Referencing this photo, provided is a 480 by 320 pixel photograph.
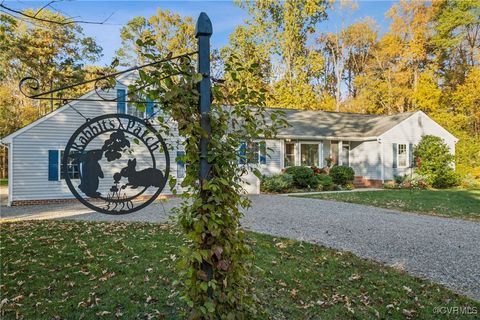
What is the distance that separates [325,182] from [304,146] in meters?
3.04

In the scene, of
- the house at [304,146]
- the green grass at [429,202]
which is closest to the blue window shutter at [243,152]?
the green grass at [429,202]

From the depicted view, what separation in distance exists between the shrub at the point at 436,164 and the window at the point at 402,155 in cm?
86

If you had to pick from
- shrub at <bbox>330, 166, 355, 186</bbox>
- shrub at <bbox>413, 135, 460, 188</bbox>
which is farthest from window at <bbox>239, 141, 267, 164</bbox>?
shrub at <bbox>413, 135, 460, 188</bbox>

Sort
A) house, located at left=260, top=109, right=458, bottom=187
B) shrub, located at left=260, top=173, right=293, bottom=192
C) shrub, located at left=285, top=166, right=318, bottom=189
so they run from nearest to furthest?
1. shrub, located at left=260, top=173, right=293, bottom=192
2. shrub, located at left=285, top=166, right=318, bottom=189
3. house, located at left=260, top=109, right=458, bottom=187

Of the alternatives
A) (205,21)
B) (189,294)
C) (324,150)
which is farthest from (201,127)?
(324,150)

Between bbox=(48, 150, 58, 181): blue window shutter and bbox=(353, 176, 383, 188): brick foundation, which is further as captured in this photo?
bbox=(353, 176, 383, 188): brick foundation

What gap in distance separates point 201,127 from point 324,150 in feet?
60.4

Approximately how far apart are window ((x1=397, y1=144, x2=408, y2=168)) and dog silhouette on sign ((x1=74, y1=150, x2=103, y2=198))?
65.1 feet

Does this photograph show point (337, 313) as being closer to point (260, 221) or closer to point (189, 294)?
point (189, 294)

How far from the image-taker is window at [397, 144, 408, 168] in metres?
19.5

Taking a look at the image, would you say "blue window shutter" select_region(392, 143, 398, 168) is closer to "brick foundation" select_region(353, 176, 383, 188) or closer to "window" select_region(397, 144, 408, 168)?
"window" select_region(397, 144, 408, 168)

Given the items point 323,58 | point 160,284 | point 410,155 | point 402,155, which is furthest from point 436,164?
point 160,284

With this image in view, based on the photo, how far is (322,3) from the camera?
28.7m

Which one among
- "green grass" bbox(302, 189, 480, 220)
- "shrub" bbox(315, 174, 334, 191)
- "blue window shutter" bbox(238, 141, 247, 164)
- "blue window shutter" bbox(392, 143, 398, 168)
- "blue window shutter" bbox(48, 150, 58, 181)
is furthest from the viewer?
"blue window shutter" bbox(392, 143, 398, 168)
